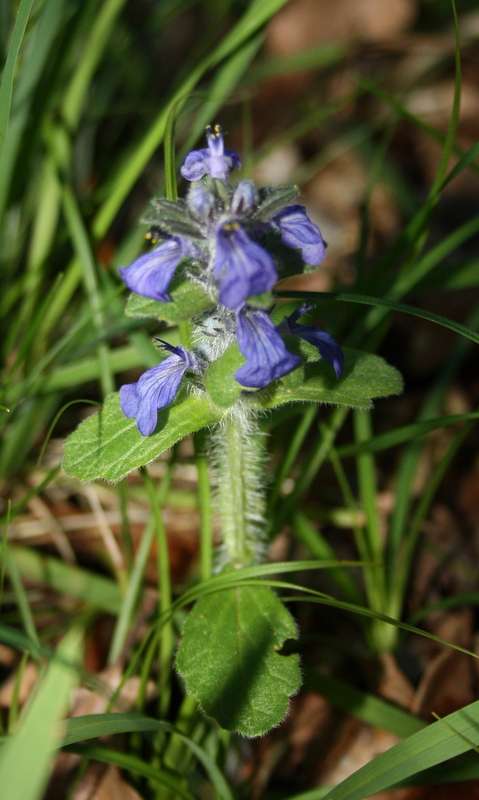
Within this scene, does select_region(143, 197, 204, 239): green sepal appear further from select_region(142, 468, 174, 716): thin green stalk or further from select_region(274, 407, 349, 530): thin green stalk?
select_region(274, 407, 349, 530): thin green stalk

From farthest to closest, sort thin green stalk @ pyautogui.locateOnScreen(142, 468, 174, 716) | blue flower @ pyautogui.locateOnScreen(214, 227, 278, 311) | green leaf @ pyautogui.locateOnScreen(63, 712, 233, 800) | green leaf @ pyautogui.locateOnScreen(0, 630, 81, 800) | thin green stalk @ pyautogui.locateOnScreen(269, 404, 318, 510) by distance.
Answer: thin green stalk @ pyautogui.locateOnScreen(269, 404, 318, 510), thin green stalk @ pyautogui.locateOnScreen(142, 468, 174, 716), green leaf @ pyautogui.locateOnScreen(63, 712, 233, 800), blue flower @ pyautogui.locateOnScreen(214, 227, 278, 311), green leaf @ pyautogui.locateOnScreen(0, 630, 81, 800)

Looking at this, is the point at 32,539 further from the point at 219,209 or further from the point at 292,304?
the point at 219,209

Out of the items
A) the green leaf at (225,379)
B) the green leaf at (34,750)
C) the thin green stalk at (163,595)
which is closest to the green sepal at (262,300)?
the green leaf at (225,379)

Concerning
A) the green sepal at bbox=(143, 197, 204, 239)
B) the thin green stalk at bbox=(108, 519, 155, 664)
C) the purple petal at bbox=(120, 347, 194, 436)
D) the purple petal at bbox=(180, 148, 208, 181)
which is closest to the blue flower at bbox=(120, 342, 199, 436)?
the purple petal at bbox=(120, 347, 194, 436)

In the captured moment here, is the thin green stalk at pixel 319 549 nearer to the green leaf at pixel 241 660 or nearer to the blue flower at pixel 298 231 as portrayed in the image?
the green leaf at pixel 241 660

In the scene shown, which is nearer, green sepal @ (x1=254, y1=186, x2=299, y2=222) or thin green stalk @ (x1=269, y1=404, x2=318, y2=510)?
Answer: green sepal @ (x1=254, y1=186, x2=299, y2=222)

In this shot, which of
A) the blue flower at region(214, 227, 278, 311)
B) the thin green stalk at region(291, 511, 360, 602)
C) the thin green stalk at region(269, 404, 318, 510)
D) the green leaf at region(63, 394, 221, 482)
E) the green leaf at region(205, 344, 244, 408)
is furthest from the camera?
the thin green stalk at region(291, 511, 360, 602)

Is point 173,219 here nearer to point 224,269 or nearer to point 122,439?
point 224,269

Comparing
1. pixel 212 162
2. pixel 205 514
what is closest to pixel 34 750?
pixel 212 162

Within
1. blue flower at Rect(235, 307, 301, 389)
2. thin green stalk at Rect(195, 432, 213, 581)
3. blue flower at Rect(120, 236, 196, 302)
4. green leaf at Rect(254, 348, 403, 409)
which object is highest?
blue flower at Rect(120, 236, 196, 302)
